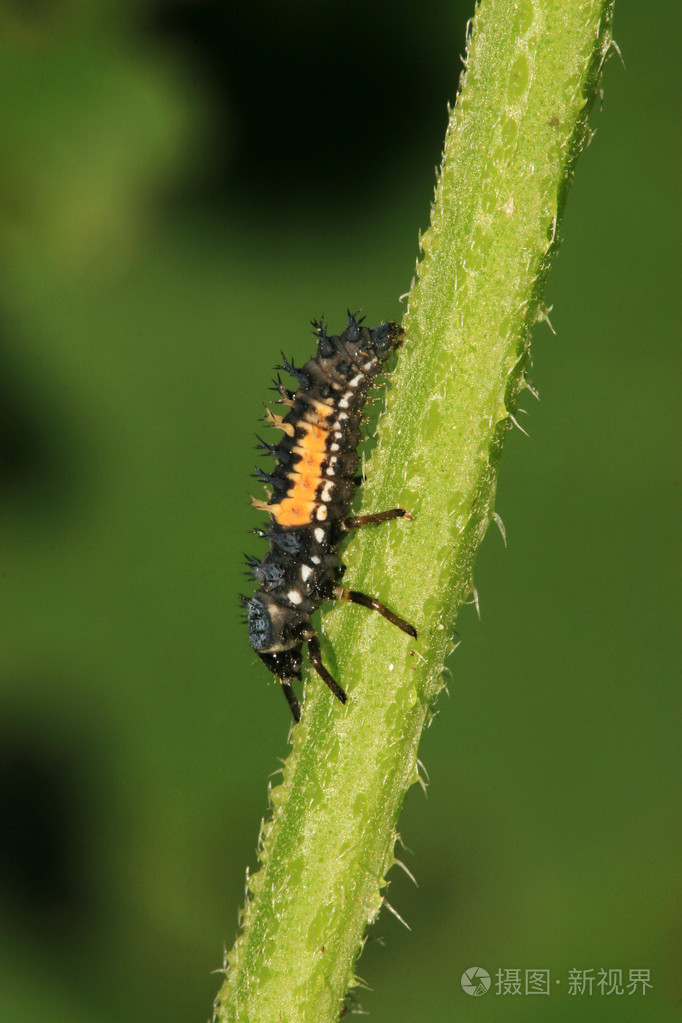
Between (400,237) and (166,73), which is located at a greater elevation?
(400,237)

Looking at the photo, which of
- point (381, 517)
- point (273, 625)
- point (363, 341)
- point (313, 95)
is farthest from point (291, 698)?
point (313, 95)

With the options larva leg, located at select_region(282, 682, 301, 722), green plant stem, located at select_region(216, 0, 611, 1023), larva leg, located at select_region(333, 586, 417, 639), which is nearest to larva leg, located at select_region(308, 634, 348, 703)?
green plant stem, located at select_region(216, 0, 611, 1023)

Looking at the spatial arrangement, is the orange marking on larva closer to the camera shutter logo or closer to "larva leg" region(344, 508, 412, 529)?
"larva leg" region(344, 508, 412, 529)

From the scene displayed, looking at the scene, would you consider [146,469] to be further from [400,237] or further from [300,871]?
[300,871]

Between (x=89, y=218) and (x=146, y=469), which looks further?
(x=146, y=469)

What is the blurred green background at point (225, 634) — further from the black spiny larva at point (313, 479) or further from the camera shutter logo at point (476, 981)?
the black spiny larva at point (313, 479)

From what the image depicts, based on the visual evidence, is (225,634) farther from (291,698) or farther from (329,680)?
(329,680)

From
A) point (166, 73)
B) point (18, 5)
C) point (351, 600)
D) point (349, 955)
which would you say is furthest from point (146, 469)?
point (349, 955)
